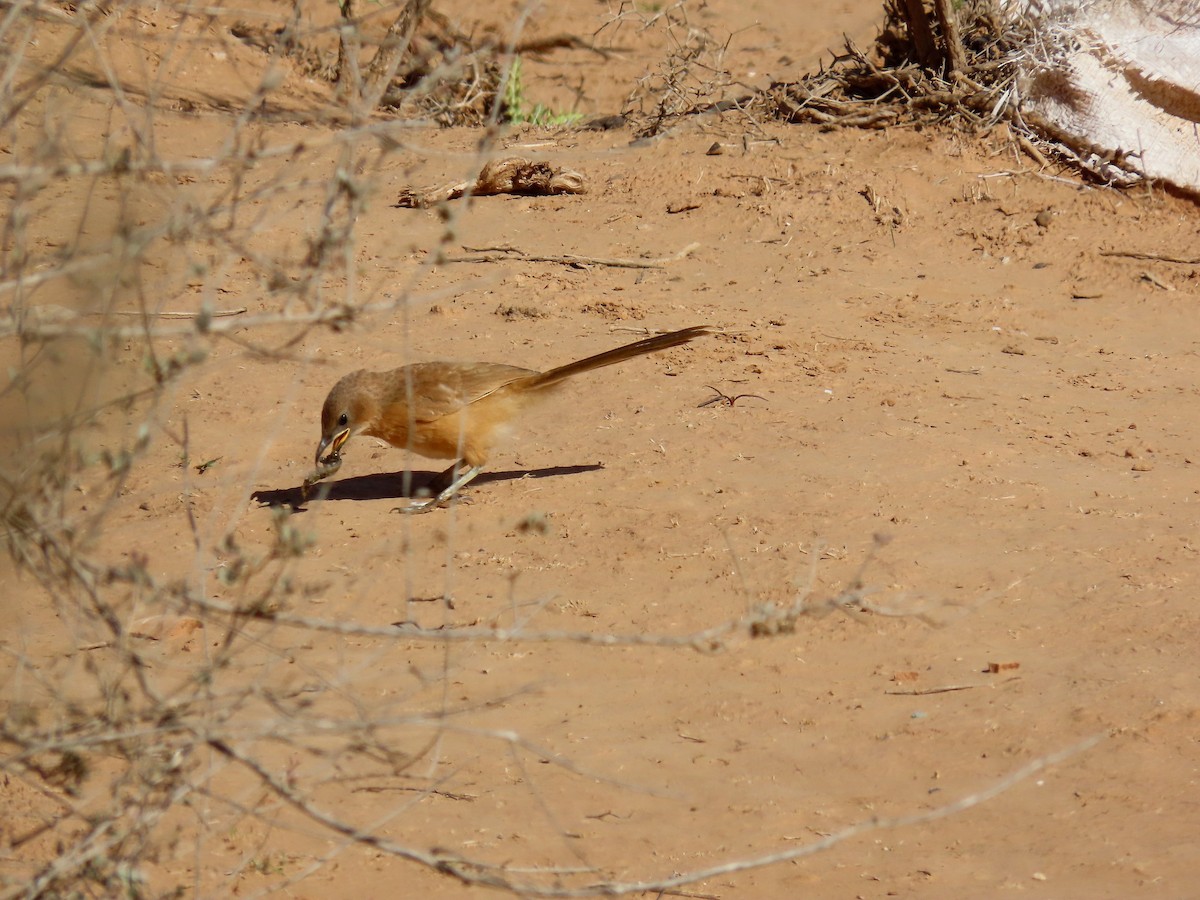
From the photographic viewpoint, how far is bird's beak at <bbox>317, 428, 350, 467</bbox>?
21.2ft

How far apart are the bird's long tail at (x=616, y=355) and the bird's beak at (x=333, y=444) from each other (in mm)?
931

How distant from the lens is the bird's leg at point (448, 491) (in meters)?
6.33

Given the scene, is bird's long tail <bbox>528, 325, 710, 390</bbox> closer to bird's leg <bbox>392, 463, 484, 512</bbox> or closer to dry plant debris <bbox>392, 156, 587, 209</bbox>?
bird's leg <bbox>392, 463, 484, 512</bbox>

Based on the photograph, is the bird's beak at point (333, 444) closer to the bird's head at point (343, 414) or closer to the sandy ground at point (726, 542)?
the bird's head at point (343, 414)

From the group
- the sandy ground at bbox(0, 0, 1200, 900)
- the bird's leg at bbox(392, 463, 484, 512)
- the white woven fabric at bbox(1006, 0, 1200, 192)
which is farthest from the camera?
the white woven fabric at bbox(1006, 0, 1200, 192)

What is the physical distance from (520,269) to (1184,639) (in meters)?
5.24

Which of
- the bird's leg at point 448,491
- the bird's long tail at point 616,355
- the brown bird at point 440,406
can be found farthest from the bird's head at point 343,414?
the bird's long tail at point 616,355

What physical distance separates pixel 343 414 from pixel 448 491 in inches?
26.3

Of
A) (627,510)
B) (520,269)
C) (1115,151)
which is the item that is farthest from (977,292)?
(627,510)

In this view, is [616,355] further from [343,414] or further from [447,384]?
[343,414]

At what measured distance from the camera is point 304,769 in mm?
4406

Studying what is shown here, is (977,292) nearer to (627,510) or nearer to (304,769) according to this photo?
(627,510)

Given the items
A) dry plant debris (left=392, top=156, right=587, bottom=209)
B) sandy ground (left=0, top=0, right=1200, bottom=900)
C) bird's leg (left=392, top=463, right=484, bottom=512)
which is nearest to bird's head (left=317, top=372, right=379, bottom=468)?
sandy ground (left=0, top=0, right=1200, bottom=900)

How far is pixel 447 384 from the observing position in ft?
21.5
